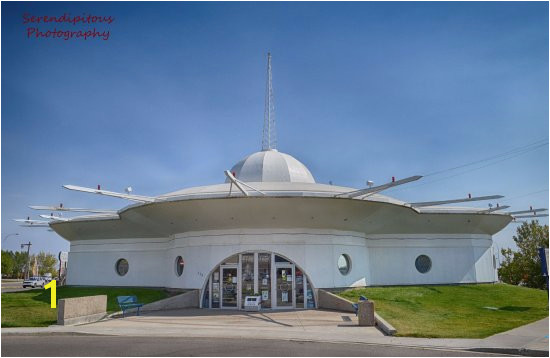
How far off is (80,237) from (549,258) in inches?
1233

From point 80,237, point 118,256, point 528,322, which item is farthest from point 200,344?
point 80,237

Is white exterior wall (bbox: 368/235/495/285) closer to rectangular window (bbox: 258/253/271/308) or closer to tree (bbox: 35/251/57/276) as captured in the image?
rectangular window (bbox: 258/253/271/308)

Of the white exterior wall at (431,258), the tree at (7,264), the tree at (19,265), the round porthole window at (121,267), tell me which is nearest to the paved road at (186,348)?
the white exterior wall at (431,258)

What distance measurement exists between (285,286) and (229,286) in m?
3.13

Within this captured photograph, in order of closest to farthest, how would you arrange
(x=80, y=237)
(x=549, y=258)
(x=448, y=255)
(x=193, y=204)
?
(x=549, y=258), (x=193, y=204), (x=448, y=255), (x=80, y=237)

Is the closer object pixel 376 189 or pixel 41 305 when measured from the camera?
pixel 376 189

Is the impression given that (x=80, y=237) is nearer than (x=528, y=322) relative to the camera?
No

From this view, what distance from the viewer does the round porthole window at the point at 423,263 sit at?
30641 mm

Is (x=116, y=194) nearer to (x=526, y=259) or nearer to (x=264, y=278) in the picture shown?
(x=264, y=278)

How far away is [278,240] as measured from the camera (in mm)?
24297

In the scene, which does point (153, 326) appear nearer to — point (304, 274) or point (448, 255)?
point (304, 274)

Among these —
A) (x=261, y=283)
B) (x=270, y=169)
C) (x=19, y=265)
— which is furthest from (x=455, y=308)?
(x=19, y=265)

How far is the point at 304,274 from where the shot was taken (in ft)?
79.3

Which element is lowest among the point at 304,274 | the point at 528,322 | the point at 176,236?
the point at 528,322
